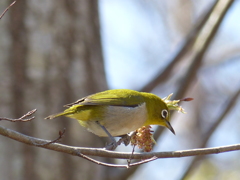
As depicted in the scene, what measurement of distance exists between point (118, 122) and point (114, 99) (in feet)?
1.06

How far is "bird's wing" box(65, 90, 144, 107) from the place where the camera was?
361cm

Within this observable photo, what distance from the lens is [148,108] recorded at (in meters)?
4.02

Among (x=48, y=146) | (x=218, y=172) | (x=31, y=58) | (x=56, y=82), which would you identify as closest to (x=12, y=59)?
(x=31, y=58)

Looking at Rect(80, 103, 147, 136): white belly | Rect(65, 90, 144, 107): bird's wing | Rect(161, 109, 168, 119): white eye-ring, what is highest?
Rect(65, 90, 144, 107): bird's wing

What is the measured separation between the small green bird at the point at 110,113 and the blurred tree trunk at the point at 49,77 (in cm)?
188

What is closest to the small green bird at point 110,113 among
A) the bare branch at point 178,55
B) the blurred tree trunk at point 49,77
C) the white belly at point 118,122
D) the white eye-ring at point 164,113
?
the white belly at point 118,122

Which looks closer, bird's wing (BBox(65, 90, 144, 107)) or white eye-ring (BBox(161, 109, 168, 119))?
bird's wing (BBox(65, 90, 144, 107))

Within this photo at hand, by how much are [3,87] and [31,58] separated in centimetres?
60

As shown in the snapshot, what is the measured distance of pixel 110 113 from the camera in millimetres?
3686

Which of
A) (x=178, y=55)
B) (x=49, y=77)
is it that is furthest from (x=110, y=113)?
(x=178, y=55)

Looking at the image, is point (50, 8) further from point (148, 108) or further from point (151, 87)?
point (148, 108)

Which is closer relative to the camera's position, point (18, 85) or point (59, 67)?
point (18, 85)

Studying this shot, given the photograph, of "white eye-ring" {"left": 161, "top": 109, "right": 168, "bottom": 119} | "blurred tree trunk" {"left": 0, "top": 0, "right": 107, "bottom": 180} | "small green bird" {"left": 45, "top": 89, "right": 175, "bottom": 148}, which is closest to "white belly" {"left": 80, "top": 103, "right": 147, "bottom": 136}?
"small green bird" {"left": 45, "top": 89, "right": 175, "bottom": 148}

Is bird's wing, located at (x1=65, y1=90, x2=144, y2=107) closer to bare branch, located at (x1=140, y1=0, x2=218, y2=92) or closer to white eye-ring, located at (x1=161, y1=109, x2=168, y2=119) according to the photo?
white eye-ring, located at (x1=161, y1=109, x2=168, y2=119)
